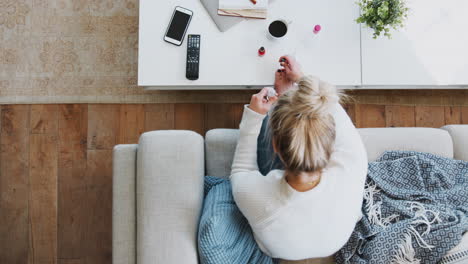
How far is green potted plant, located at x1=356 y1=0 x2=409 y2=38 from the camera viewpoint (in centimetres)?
127

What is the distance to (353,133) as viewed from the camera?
1139mm

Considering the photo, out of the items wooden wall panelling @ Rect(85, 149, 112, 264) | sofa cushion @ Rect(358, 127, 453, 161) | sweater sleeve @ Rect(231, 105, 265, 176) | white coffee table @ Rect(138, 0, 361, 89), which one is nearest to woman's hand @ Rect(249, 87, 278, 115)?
sweater sleeve @ Rect(231, 105, 265, 176)

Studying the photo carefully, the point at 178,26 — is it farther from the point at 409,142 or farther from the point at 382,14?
the point at 409,142

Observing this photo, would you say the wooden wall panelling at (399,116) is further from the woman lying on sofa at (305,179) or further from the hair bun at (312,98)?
the hair bun at (312,98)

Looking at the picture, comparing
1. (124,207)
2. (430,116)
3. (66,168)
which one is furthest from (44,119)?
(430,116)

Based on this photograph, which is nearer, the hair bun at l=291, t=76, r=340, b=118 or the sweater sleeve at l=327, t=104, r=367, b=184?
the hair bun at l=291, t=76, r=340, b=118

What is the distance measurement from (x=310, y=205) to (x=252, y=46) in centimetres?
68

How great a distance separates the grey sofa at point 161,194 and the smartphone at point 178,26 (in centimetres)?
37

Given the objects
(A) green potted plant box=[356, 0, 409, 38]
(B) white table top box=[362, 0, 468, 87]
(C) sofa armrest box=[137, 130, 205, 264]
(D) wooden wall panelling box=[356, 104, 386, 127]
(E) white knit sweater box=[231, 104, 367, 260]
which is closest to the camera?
(E) white knit sweater box=[231, 104, 367, 260]

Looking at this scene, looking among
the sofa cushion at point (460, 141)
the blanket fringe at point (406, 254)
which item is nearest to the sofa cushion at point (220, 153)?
the blanket fringe at point (406, 254)

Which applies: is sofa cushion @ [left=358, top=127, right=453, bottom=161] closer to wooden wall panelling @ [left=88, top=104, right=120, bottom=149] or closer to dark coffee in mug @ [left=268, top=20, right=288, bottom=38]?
dark coffee in mug @ [left=268, top=20, right=288, bottom=38]

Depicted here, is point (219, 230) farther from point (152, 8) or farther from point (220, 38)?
point (152, 8)

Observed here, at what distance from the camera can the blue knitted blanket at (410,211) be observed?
3.91ft

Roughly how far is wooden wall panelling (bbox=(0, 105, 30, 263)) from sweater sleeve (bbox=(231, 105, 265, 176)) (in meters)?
1.31
